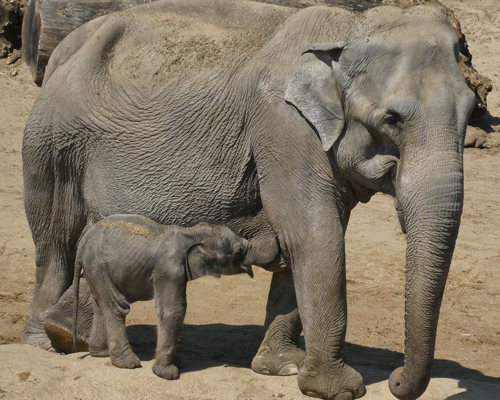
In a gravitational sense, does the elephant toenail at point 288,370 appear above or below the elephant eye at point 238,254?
below

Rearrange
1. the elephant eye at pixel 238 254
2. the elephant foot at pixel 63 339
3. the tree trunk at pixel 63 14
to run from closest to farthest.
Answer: the elephant eye at pixel 238 254 < the elephant foot at pixel 63 339 < the tree trunk at pixel 63 14

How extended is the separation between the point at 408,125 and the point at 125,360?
227 centimetres

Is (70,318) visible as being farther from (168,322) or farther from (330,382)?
(330,382)

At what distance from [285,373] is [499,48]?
1027 cm

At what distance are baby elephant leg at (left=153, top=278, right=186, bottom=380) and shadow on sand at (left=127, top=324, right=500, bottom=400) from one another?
0.47 metres

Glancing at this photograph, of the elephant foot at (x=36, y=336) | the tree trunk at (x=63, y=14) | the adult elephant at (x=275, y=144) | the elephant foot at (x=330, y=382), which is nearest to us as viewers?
the adult elephant at (x=275, y=144)

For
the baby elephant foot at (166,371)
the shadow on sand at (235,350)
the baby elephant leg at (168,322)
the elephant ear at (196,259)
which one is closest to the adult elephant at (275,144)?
the elephant ear at (196,259)

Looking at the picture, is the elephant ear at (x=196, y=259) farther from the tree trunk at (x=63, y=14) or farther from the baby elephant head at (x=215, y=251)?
the tree trunk at (x=63, y=14)

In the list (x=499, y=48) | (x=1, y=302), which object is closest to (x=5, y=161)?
(x=1, y=302)

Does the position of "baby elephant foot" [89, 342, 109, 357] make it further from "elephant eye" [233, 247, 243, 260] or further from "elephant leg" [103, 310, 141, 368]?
"elephant eye" [233, 247, 243, 260]

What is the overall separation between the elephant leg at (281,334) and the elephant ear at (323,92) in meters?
1.37

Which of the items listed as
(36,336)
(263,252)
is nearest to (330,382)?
(263,252)

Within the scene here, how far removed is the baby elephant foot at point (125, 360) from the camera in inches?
238

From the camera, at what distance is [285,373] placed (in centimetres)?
623
